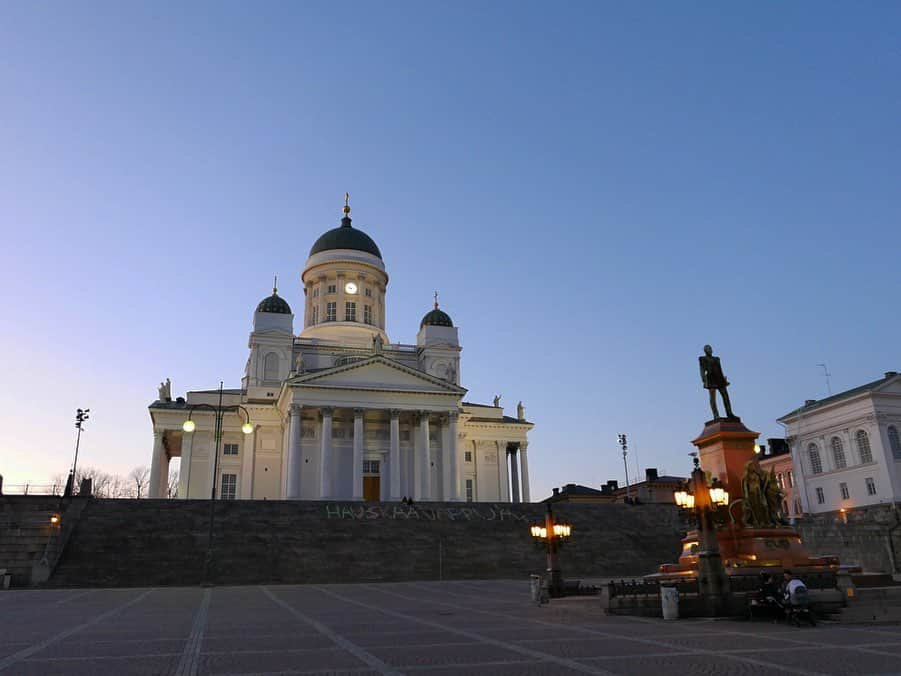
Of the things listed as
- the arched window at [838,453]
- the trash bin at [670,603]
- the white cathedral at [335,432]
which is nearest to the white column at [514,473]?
the white cathedral at [335,432]

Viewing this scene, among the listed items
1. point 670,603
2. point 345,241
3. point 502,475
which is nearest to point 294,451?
point 502,475

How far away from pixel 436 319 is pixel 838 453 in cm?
4091

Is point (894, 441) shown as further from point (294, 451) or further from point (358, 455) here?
point (294, 451)

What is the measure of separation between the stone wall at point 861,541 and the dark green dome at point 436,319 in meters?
41.3

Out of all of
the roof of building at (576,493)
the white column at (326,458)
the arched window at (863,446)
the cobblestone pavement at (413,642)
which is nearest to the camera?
the cobblestone pavement at (413,642)

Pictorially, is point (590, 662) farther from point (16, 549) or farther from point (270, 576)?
point (16, 549)

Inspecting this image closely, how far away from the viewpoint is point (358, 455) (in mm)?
58531

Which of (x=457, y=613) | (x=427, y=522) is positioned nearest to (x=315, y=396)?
(x=427, y=522)

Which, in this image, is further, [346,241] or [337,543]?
[346,241]

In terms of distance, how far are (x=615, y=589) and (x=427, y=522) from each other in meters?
28.5

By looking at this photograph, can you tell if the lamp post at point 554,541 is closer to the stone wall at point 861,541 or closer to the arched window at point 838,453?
the stone wall at point 861,541

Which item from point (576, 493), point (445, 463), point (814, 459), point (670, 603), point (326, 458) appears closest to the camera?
point (670, 603)

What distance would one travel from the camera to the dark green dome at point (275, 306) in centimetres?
7125

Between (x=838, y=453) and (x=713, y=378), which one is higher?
(x=838, y=453)
